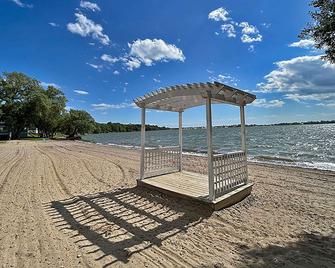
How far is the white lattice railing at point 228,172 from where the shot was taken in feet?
15.5

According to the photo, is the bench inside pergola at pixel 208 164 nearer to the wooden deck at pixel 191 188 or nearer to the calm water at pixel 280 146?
the wooden deck at pixel 191 188

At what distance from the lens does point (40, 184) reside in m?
6.73

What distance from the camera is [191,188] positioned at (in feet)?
18.0

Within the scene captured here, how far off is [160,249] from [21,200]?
3.96m

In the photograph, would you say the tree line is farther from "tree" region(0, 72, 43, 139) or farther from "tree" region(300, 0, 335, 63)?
"tree" region(300, 0, 335, 63)

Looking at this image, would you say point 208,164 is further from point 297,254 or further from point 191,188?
point 297,254

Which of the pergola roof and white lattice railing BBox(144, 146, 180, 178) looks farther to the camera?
white lattice railing BBox(144, 146, 180, 178)

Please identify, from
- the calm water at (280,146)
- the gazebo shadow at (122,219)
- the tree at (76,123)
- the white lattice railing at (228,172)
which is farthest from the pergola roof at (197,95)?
the tree at (76,123)

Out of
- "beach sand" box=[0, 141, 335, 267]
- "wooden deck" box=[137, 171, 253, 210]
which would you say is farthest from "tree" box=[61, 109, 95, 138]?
"wooden deck" box=[137, 171, 253, 210]

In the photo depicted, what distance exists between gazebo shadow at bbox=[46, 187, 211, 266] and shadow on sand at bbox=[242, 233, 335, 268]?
125 centimetres

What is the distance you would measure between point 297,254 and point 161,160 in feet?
15.5

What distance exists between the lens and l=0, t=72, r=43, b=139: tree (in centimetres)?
3809

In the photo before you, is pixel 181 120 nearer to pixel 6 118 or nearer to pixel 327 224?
pixel 327 224

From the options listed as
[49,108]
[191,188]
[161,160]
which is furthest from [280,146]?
[49,108]
